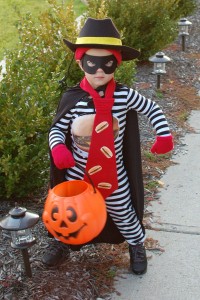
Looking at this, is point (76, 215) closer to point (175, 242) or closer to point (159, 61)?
point (175, 242)

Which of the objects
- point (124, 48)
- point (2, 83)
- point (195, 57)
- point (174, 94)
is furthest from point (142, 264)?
point (195, 57)

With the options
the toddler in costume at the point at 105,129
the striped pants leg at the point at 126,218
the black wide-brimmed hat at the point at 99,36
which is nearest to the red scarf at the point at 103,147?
the toddler in costume at the point at 105,129

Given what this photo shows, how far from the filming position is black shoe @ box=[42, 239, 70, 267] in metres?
3.31

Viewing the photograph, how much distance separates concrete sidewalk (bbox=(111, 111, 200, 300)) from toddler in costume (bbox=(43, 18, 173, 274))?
0.33 m

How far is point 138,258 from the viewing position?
11.1 feet

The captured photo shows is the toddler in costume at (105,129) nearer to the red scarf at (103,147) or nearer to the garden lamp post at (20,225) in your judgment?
the red scarf at (103,147)

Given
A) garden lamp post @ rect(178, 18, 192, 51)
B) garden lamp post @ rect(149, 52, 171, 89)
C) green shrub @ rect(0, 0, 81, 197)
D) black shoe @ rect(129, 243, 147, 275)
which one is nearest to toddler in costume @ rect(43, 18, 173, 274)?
black shoe @ rect(129, 243, 147, 275)

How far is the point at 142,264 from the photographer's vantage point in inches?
133

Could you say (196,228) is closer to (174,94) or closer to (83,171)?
(83,171)

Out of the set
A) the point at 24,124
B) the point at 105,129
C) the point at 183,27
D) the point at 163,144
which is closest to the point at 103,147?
the point at 105,129

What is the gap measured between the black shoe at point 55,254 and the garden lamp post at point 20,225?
22 centimetres

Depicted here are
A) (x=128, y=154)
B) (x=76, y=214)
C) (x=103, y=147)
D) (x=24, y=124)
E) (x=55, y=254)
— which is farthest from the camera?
(x=24, y=124)

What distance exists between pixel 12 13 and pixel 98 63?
829 cm

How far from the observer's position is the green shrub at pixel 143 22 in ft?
22.9
